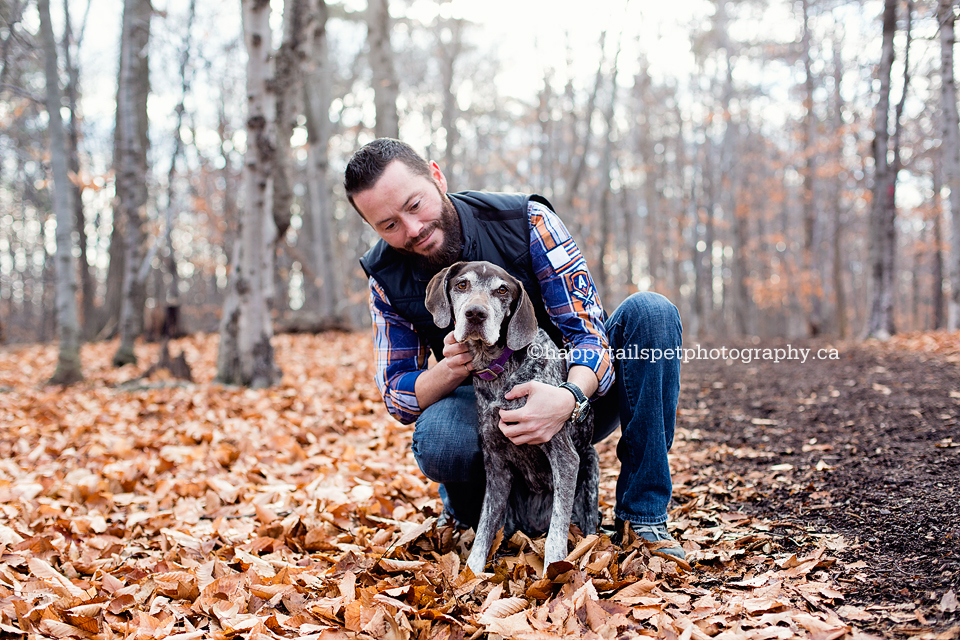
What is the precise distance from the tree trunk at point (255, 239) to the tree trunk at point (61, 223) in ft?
7.40

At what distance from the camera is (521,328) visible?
2.62m

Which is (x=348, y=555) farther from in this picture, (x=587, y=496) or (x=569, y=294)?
(x=569, y=294)

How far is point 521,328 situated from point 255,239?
5741 millimetres

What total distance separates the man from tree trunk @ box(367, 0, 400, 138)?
930 cm

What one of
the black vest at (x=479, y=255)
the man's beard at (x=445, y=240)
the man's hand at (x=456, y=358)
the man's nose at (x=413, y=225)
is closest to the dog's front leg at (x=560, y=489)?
the man's hand at (x=456, y=358)

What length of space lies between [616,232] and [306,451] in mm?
32948

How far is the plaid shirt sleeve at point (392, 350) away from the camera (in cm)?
301

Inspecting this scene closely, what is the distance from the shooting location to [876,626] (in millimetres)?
1896

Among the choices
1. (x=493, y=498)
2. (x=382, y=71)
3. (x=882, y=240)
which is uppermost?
(x=382, y=71)

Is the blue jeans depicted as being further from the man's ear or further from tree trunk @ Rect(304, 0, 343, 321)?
tree trunk @ Rect(304, 0, 343, 321)

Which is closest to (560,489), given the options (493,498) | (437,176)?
(493,498)

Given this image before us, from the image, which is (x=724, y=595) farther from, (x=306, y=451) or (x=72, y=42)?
(x=72, y=42)

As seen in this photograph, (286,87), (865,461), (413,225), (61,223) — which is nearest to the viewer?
(413,225)

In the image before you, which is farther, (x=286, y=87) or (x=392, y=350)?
(x=286, y=87)
